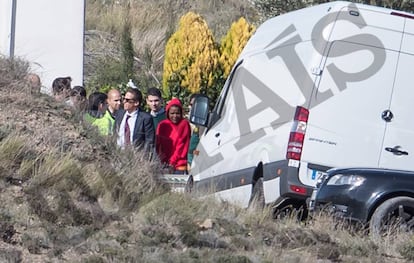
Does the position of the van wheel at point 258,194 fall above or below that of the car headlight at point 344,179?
below

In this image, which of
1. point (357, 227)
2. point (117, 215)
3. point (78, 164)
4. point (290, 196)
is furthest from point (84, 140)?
point (357, 227)

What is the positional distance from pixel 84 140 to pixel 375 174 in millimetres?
2859

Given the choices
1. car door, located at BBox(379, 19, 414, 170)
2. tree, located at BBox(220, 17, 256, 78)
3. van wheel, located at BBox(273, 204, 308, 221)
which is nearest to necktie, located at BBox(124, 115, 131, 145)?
van wheel, located at BBox(273, 204, 308, 221)

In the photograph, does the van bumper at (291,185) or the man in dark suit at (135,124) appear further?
the man in dark suit at (135,124)

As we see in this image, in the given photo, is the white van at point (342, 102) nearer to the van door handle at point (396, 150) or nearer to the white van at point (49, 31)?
the van door handle at point (396, 150)

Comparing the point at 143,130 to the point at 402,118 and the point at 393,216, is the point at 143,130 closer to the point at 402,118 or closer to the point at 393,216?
the point at 402,118

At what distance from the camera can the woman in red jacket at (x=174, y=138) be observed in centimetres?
1327

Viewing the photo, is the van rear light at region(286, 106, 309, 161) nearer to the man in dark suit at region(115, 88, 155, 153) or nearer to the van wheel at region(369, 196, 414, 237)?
the van wheel at region(369, 196, 414, 237)

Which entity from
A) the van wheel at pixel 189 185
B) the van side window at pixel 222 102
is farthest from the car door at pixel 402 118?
the van side window at pixel 222 102

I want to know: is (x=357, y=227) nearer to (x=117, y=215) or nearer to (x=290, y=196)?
(x=290, y=196)

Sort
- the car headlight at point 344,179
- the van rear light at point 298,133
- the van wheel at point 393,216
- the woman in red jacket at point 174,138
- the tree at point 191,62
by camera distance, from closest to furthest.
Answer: the van wheel at point 393,216, the car headlight at point 344,179, the van rear light at point 298,133, the woman in red jacket at point 174,138, the tree at point 191,62

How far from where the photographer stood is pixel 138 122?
476 inches

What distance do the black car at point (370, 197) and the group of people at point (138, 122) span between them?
7.83 ft

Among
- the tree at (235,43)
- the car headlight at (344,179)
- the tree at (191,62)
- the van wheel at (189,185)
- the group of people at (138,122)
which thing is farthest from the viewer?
the tree at (235,43)
